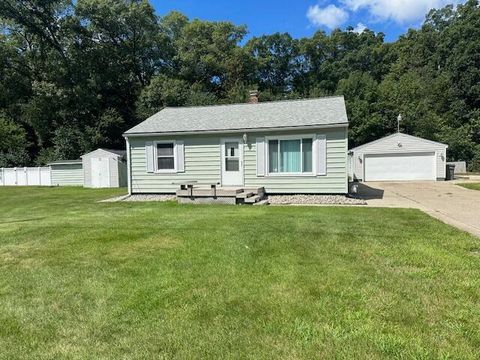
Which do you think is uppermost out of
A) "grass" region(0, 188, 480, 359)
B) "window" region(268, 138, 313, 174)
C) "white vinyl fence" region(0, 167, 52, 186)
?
"window" region(268, 138, 313, 174)

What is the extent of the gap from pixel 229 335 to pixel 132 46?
36.4 meters

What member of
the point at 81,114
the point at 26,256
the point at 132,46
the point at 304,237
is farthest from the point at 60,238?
the point at 132,46

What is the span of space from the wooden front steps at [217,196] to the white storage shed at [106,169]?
1128 cm

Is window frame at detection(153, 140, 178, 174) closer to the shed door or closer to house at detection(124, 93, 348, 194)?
house at detection(124, 93, 348, 194)

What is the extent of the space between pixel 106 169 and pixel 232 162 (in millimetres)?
11843

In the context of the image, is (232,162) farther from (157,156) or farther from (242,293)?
(242,293)

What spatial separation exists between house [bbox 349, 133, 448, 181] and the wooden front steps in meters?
12.7

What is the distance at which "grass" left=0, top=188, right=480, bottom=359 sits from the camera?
288 cm

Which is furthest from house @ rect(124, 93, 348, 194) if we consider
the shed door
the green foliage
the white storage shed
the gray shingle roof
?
the green foliage

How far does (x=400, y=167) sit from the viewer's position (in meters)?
23.8

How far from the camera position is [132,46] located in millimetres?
35031

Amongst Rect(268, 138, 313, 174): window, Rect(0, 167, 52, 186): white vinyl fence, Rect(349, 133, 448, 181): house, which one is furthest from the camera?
Rect(0, 167, 52, 186): white vinyl fence

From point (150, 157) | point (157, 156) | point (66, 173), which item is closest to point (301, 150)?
point (157, 156)

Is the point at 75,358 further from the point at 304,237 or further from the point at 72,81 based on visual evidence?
the point at 72,81
